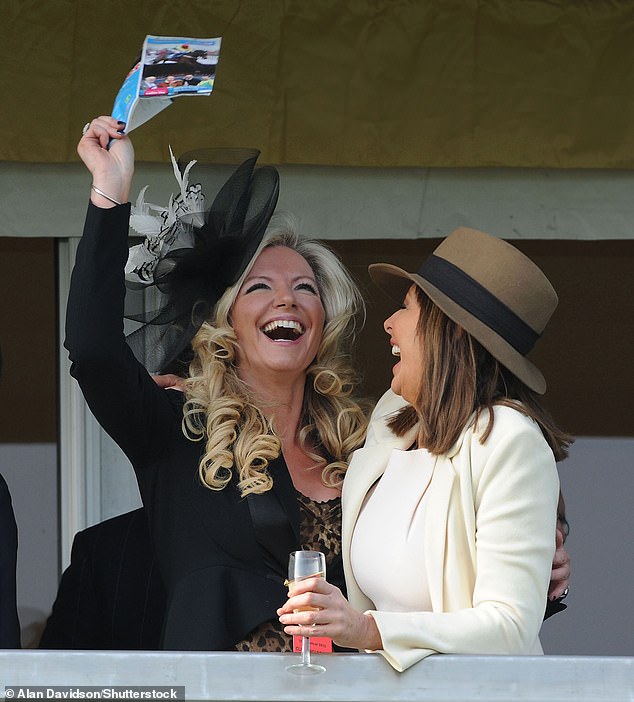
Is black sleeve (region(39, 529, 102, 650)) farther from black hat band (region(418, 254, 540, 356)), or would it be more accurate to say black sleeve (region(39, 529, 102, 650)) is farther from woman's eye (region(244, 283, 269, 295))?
black hat band (region(418, 254, 540, 356))

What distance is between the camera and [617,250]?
4672mm

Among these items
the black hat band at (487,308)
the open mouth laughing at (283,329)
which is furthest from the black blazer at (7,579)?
the black hat band at (487,308)

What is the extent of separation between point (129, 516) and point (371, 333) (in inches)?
53.4

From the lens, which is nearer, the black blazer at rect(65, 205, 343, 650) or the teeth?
the black blazer at rect(65, 205, 343, 650)

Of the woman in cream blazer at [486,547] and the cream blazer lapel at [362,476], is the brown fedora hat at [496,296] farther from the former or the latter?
the cream blazer lapel at [362,476]

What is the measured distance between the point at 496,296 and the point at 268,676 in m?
0.89

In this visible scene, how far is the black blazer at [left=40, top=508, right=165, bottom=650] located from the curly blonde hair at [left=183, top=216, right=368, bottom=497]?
1.98ft

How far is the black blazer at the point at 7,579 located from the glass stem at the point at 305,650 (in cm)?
108

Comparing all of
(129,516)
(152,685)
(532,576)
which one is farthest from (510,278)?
(129,516)

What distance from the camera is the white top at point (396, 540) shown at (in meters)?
2.39

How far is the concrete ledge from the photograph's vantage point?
2.01 metres

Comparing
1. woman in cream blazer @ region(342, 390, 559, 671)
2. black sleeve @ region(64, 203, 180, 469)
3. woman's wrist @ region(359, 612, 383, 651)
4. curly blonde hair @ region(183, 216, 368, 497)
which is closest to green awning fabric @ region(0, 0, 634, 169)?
curly blonde hair @ region(183, 216, 368, 497)

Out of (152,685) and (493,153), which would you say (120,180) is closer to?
(152,685)

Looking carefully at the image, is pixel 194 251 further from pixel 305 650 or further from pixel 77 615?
pixel 305 650
